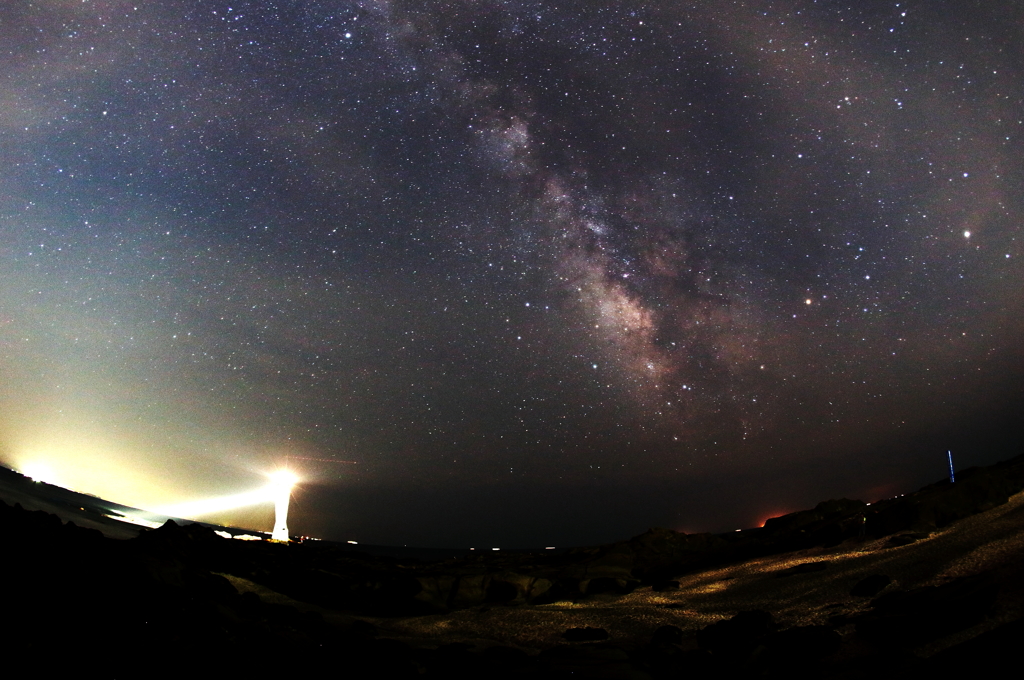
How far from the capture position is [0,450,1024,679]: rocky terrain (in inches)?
308

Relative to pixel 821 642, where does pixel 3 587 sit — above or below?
above

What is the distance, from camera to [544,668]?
364 inches

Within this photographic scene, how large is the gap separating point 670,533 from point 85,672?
2264 centimetres

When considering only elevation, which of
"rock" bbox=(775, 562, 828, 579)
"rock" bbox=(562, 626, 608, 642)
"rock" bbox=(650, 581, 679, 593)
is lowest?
"rock" bbox=(562, 626, 608, 642)

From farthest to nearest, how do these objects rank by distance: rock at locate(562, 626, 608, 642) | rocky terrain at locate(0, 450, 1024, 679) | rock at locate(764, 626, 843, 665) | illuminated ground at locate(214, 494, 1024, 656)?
1. rock at locate(562, 626, 608, 642)
2. illuminated ground at locate(214, 494, 1024, 656)
3. rock at locate(764, 626, 843, 665)
4. rocky terrain at locate(0, 450, 1024, 679)

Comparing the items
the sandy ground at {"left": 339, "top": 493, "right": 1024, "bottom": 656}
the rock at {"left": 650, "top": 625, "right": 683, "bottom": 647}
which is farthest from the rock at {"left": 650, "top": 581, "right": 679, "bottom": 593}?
the rock at {"left": 650, "top": 625, "right": 683, "bottom": 647}

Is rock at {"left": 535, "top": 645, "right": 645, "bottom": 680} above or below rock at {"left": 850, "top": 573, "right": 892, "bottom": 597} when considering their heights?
below

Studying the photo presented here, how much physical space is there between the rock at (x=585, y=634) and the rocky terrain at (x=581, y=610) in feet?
0.15

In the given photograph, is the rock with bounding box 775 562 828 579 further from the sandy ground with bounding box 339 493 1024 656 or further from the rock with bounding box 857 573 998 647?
the rock with bounding box 857 573 998 647

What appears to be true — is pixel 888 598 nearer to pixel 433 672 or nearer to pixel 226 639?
pixel 433 672

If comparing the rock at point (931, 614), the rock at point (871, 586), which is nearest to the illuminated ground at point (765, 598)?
the rock at point (871, 586)

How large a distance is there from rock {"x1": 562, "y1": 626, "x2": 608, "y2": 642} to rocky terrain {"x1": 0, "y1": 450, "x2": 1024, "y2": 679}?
0.05 meters

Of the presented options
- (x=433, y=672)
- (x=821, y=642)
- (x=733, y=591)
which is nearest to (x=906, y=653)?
(x=821, y=642)

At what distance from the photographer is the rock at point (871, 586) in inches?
418
